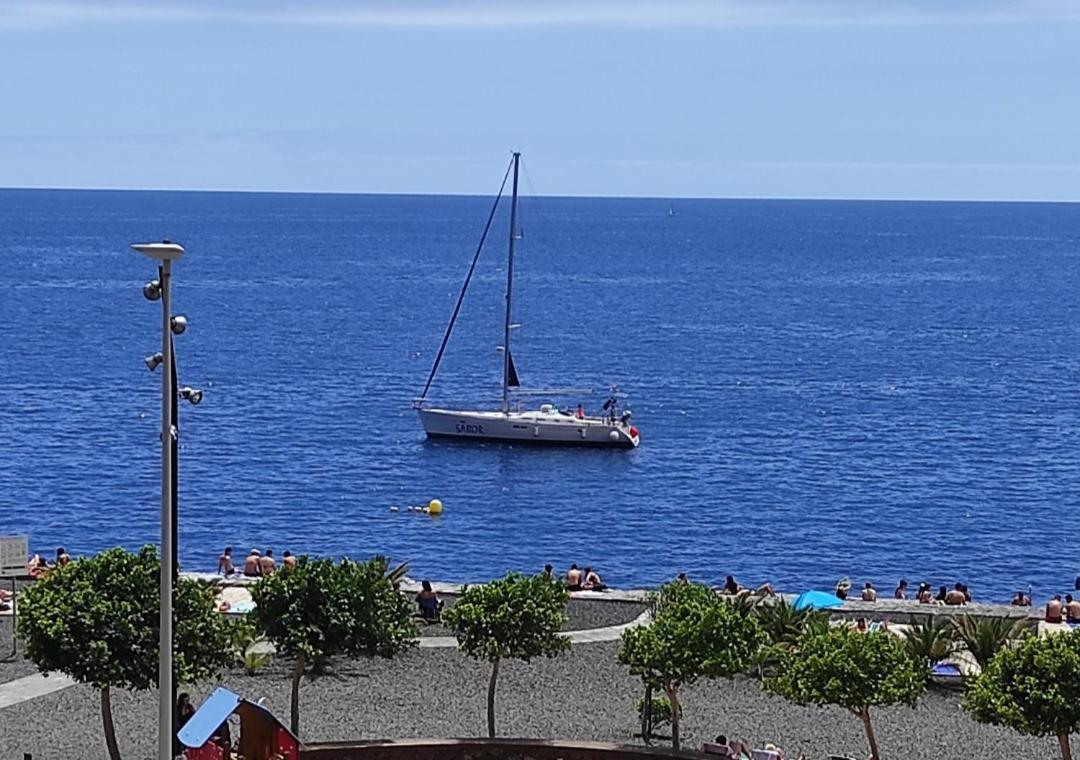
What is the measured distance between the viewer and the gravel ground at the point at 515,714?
1005 inches

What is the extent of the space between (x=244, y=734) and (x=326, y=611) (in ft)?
7.82

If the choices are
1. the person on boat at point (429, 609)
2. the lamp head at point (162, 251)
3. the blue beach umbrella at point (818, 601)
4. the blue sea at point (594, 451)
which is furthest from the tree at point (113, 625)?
the blue sea at point (594, 451)

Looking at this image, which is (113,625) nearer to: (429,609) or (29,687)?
(29,687)

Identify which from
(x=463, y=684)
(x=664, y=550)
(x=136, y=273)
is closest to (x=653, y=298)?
(x=136, y=273)

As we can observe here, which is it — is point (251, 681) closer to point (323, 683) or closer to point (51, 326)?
point (323, 683)

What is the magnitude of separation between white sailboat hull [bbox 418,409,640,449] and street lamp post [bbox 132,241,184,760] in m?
56.1

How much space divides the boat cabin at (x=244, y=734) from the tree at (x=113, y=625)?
0.99m

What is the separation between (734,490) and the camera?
66375 millimetres

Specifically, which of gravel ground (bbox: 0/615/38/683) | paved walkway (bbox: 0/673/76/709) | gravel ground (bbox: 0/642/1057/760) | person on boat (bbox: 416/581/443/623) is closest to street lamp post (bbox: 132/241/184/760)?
gravel ground (bbox: 0/642/1057/760)

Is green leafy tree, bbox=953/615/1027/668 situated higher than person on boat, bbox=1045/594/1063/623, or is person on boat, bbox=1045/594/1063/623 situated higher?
green leafy tree, bbox=953/615/1027/668

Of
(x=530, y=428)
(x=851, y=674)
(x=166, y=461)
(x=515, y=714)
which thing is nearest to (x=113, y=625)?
(x=166, y=461)

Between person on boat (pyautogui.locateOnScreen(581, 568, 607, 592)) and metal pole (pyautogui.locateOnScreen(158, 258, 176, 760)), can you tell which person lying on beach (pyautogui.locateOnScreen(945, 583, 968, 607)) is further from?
metal pole (pyautogui.locateOnScreen(158, 258, 176, 760))

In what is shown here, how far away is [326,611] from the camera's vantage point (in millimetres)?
23875

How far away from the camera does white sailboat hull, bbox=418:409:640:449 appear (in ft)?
246
